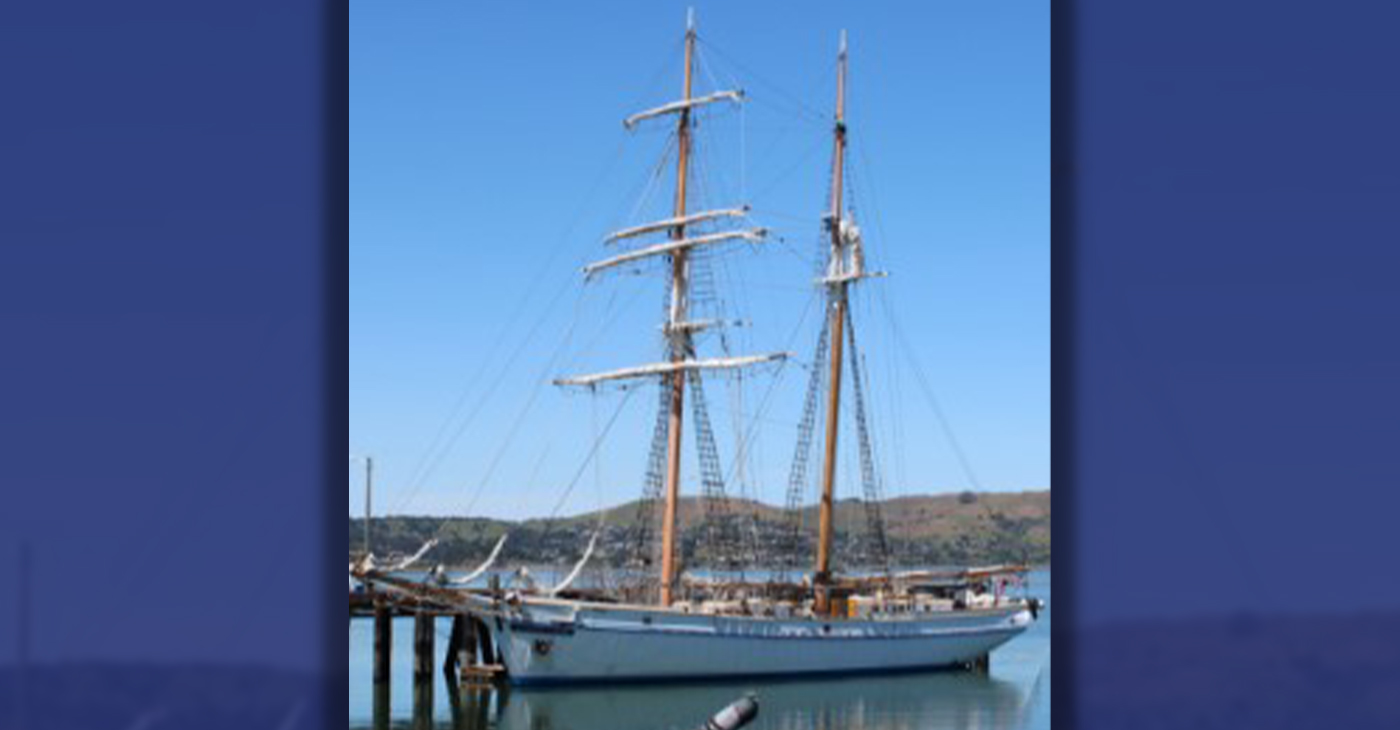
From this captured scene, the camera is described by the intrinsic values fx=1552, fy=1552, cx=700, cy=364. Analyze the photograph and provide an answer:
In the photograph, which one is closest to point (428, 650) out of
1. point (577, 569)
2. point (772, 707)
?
point (577, 569)

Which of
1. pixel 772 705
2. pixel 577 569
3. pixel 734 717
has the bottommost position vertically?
pixel 772 705

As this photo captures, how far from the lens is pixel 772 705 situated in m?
13.3

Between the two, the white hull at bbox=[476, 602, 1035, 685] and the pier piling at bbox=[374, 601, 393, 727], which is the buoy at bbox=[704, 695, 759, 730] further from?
the white hull at bbox=[476, 602, 1035, 685]

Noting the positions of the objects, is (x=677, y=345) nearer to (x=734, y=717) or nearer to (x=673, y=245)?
(x=673, y=245)

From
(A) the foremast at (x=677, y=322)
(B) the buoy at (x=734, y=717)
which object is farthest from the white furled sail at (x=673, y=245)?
(B) the buoy at (x=734, y=717)

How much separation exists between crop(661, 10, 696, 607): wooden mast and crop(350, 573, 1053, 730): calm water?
128 centimetres

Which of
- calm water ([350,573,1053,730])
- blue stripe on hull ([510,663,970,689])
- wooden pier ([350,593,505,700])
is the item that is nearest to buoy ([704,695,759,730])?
calm water ([350,573,1053,730])

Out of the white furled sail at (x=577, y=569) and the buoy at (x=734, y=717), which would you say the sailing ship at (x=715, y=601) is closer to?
the white furled sail at (x=577, y=569)

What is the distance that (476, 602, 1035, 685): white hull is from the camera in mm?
13430

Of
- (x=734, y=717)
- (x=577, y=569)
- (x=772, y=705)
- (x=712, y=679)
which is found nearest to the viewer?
(x=734, y=717)

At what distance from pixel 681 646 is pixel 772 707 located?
118 centimetres
